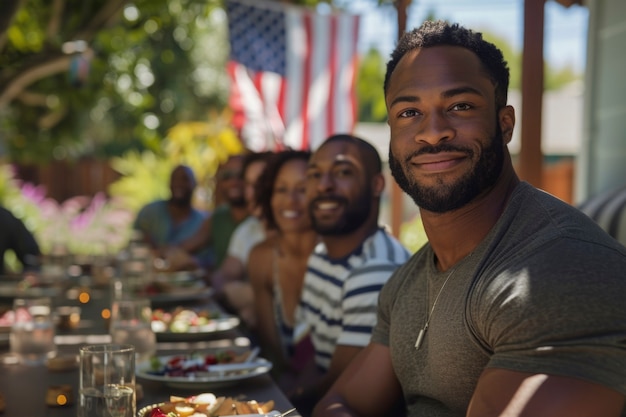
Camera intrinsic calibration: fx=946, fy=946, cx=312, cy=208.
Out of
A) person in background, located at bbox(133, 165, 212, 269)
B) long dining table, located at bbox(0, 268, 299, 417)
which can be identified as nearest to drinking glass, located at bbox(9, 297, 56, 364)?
long dining table, located at bbox(0, 268, 299, 417)

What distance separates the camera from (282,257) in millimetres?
4801

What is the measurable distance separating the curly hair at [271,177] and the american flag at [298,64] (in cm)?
338

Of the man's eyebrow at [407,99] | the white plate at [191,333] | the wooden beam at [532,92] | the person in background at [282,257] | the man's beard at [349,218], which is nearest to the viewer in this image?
the man's eyebrow at [407,99]

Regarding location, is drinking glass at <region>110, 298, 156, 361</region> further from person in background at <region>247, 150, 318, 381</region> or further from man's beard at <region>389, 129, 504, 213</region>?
man's beard at <region>389, 129, 504, 213</region>

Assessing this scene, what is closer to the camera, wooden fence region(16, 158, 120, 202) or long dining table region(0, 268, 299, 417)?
long dining table region(0, 268, 299, 417)

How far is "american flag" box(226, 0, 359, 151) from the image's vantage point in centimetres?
864

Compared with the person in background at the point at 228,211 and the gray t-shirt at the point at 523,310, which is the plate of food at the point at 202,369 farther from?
the person in background at the point at 228,211

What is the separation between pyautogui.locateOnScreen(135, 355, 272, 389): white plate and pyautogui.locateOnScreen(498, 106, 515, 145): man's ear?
1090 mm

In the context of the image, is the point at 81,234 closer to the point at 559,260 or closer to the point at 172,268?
the point at 172,268

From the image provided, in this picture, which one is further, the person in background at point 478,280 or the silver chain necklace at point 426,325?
the silver chain necklace at point 426,325

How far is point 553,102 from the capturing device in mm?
28500

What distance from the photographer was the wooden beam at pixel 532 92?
12.0ft

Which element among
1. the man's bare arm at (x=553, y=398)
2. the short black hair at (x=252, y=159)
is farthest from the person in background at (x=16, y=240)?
the man's bare arm at (x=553, y=398)

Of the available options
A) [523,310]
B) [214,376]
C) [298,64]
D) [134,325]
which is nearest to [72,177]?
[298,64]
